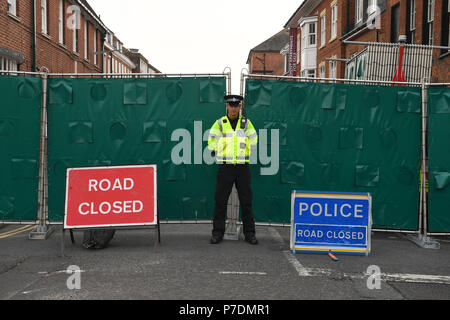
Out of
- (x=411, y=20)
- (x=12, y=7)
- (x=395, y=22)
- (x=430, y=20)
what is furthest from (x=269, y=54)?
(x=12, y=7)

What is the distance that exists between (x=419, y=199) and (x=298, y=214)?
2179 millimetres

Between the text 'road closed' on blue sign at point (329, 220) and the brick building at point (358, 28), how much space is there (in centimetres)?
651

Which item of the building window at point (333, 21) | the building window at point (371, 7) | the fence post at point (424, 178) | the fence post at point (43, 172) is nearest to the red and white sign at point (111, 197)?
the fence post at point (43, 172)

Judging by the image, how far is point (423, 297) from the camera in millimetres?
4492

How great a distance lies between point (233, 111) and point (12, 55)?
13.2 m

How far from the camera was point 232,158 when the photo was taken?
21.9 feet

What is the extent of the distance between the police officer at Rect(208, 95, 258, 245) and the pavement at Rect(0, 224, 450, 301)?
1.26 feet

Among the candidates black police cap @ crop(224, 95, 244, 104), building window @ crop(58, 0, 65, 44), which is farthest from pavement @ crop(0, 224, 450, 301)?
building window @ crop(58, 0, 65, 44)

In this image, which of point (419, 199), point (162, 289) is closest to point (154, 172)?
point (162, 289)

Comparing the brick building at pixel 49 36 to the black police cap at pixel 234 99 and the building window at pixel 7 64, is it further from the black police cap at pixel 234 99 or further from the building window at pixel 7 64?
the black police cap at pixel 234 99

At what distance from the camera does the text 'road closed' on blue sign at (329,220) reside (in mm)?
6355

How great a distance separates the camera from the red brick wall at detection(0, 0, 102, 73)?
1703 cm
